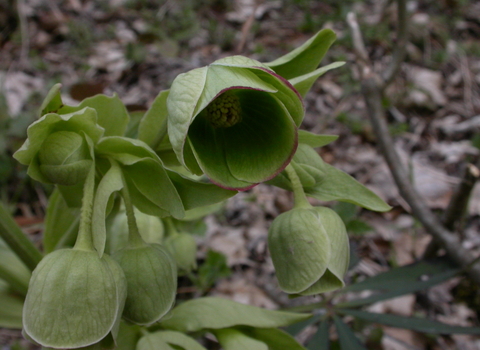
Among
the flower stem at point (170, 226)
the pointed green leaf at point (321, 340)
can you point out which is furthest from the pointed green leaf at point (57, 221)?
the pointed green leaf at point (321, 340)

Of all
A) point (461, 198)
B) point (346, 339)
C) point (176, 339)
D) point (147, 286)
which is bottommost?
point (346, 339)

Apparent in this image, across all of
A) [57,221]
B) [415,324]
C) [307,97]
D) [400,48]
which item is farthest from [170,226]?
[307,97]

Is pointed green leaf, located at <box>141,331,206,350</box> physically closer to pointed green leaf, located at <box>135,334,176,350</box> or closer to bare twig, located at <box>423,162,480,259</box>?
pointed green leaf, located at <box>135,334,176,350</box>

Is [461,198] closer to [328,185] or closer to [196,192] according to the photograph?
[328,185]

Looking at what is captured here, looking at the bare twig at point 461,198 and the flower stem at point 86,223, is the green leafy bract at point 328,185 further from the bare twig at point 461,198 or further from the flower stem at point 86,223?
the bare twig at point 461,198

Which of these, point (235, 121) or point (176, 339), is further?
point (176, 339)

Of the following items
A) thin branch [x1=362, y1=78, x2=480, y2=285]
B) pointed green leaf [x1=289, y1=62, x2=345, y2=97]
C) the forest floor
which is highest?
pointed green leaf [x1=289, y1=62, x2=345, y2=97]

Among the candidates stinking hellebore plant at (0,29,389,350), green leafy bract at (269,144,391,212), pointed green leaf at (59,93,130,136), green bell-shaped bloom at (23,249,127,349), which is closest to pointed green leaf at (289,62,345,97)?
stinking hellebore plant at (0,29,389,350)
